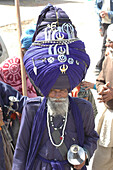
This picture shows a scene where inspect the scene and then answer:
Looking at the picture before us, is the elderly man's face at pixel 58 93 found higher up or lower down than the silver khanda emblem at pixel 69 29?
lower down

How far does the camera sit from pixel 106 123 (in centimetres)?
378

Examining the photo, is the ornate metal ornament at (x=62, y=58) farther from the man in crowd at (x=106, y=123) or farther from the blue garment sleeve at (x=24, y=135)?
the man in crowd at (x=106, y=123)

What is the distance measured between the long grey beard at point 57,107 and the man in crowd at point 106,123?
1.04m

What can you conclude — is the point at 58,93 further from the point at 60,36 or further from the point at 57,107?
the point at 60,36

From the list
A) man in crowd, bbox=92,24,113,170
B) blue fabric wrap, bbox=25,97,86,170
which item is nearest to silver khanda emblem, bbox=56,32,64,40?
blue fabric wrap, bbox=25,97,86,170

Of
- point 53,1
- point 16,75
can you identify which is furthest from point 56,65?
point 53,1

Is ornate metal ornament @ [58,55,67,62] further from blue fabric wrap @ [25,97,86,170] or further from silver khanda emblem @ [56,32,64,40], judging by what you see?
blue fabric wrap @ [25,97,86,170]

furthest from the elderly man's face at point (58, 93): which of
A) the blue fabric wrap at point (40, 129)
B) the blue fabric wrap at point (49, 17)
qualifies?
the blue fabric wrap at point (49, 17)

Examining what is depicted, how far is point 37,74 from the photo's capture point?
2.34m

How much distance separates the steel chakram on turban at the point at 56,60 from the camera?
2303 millimetres

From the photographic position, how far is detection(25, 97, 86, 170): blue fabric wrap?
250 cm

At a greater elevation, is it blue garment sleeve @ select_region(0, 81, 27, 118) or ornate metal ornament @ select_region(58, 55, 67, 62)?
ornate metal ornament @ select_region(58, 55, 67, 62)

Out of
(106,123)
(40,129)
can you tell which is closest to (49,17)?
(40,129)

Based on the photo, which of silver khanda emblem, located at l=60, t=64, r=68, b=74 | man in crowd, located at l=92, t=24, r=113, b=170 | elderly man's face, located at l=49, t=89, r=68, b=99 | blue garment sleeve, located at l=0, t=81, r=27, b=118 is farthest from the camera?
man in crowd, located at l=92, t=24, r=113, b=170
